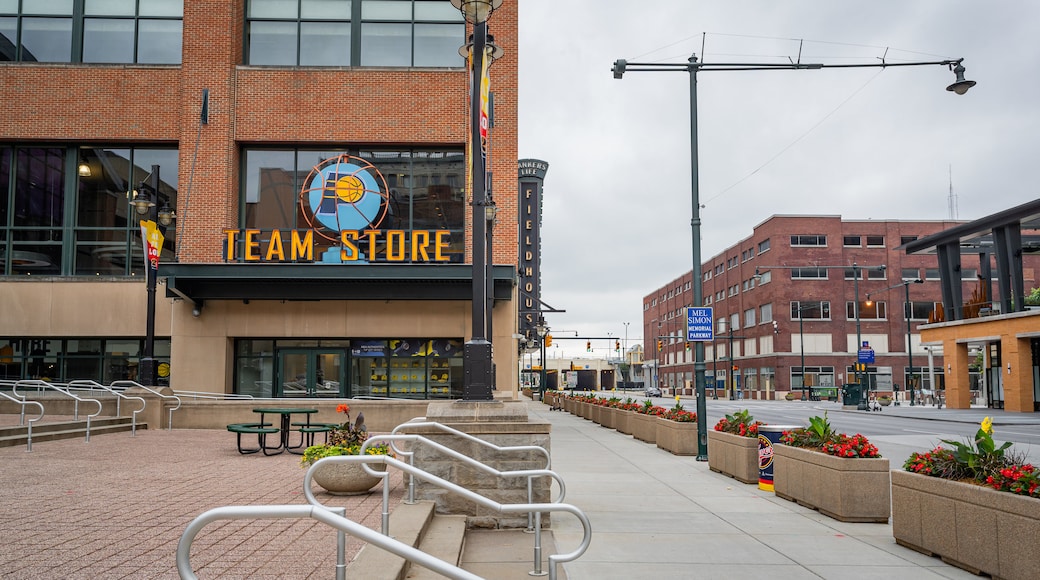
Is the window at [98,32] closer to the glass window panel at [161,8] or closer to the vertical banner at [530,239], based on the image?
the glass window panel at [161,8]

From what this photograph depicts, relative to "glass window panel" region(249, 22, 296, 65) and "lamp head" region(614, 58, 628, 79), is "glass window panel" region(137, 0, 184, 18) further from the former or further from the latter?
"lamp head" region(614, 58, 628, 79)

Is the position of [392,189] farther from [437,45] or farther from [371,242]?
[437,45]

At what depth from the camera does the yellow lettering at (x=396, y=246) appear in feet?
90.3

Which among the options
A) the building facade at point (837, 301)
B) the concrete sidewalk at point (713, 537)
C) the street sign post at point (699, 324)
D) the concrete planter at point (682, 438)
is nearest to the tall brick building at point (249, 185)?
the concrete planter at point (682, 438)

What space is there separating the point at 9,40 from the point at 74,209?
660cm

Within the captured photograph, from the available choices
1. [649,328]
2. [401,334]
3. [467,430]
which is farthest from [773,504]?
[649,328]

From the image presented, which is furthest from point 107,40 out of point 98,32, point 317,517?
point 317,517

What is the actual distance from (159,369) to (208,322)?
8.40 ft

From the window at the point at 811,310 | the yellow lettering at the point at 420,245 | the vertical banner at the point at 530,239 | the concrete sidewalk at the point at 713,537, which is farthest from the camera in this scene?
the window at the point at 811,310

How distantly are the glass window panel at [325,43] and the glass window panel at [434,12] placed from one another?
264 centimetres

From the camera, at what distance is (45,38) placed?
28.8 m

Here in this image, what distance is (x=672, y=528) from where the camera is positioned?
991 centimetres

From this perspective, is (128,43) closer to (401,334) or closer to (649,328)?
(401,334)

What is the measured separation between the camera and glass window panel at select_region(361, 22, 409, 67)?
95.5ft
